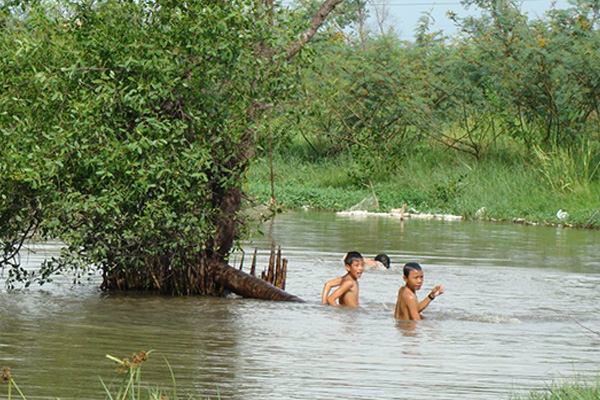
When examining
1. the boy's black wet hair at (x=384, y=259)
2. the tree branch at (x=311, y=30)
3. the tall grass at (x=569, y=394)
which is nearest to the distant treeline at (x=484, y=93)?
the boy's black wet hair at (x=384, y=259)

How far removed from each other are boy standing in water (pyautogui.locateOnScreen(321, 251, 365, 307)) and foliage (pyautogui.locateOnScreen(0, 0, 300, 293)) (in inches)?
55.8

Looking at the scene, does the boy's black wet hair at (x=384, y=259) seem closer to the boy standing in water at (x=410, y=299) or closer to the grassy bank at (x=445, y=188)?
the boy standing in water at (x=410, y=299)

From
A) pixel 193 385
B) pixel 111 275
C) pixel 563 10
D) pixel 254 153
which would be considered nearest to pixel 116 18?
pixel 254 153

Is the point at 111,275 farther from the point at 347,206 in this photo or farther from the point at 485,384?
the point at 347,206

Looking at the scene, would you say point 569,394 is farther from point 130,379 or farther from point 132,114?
point 132,114

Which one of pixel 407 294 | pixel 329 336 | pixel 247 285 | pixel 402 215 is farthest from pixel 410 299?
pixel 402 215

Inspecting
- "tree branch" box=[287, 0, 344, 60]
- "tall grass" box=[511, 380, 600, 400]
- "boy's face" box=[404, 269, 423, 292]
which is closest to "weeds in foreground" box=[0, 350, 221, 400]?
"tall grass" box=[511, 380, 600, 400]

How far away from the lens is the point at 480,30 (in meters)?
27.5

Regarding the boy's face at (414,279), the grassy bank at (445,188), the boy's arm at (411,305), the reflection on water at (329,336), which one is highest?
the grassy bank at (445,188)

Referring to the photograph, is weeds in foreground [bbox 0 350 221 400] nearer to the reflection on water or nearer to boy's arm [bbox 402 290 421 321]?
the reflection on water

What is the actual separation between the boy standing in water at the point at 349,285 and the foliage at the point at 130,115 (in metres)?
1.42

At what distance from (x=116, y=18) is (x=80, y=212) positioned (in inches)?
75.2

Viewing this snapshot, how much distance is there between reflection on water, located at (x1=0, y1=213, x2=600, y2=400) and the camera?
24.5 ft

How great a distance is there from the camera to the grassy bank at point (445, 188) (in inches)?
934
